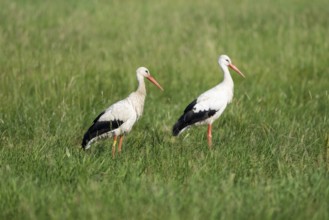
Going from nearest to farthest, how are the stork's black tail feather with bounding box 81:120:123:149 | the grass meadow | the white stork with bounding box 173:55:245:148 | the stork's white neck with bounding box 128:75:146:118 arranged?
the grass meadow
the stork's black tail feather with bounding box 81:120:123:149
the stork's white neck with bounding box 128:75:146:118
the white stork with bounding box 173:55:245:148

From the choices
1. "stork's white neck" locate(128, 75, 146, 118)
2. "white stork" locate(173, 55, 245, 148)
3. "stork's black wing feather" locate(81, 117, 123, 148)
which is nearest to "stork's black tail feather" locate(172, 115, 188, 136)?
"white stork" locate(173, 55, 245, 148)

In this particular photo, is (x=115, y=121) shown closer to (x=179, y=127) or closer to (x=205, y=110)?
(x=179, y=127)

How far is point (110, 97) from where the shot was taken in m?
8.25

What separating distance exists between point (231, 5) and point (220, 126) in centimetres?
1013

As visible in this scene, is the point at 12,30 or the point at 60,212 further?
the point at 12,30

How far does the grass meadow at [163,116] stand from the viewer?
14.4 feet

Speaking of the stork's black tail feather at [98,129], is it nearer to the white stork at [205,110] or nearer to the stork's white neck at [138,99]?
the stork's white neck at [138,99]

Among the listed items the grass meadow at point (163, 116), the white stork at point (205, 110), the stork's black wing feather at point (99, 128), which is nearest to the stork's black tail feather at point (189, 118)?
the white stork at point (205, 110)

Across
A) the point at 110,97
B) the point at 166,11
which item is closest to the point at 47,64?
the point at 110,97

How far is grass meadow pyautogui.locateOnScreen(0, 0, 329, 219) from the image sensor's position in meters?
4.38

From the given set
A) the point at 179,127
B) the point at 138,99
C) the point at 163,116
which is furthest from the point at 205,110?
the point at 163,116

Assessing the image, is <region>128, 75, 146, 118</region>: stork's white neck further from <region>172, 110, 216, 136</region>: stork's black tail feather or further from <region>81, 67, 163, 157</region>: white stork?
<region>172, 110, 216, 136</region>: stork's black tail feather

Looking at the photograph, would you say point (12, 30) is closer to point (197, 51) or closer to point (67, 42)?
point (67, 42)

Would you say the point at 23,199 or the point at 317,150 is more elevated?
the point at 23,199
